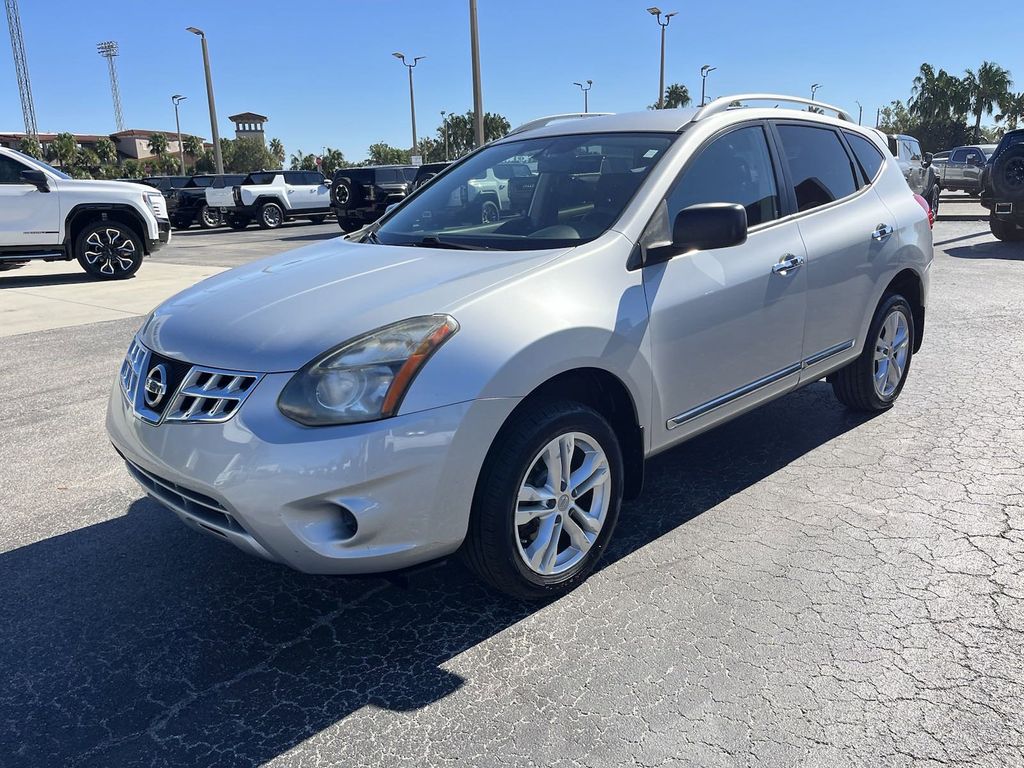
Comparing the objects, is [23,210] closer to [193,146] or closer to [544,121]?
[544,121]

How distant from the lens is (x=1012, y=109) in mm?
76875

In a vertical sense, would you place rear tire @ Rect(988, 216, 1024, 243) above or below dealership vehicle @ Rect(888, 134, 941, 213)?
below

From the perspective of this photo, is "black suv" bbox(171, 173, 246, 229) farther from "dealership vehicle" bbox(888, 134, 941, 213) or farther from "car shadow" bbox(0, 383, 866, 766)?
"car shadow" bbox(0, 383, 866, 766)

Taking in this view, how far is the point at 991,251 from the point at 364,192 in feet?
43.5

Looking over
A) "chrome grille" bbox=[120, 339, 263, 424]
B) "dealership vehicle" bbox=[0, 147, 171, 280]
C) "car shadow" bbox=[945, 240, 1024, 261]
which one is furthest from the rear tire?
"chrome grille" bbox=[120, 339, 263, 424]

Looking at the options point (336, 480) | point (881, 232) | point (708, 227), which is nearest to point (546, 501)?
point (336, 480)

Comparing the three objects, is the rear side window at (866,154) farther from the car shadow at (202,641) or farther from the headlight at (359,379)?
the headlight at (359,379)

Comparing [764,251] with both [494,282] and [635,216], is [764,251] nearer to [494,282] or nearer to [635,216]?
[635,216]

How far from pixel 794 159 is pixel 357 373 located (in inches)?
107

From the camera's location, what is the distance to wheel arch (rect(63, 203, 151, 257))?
1190 cm

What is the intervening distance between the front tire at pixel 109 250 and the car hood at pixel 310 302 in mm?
9998

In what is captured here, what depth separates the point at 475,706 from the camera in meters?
2.46

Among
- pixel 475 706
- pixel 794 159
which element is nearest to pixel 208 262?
pixel 794 159

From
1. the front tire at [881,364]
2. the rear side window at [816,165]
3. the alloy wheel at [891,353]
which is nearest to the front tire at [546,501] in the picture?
the rear side window at [816,165]
